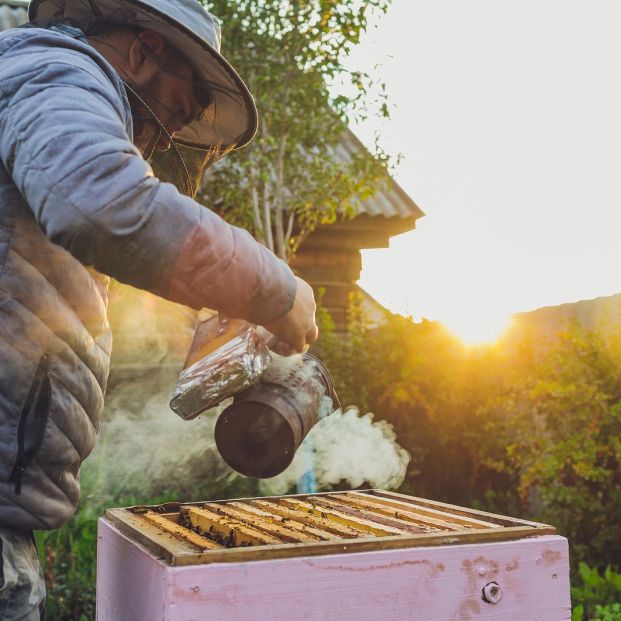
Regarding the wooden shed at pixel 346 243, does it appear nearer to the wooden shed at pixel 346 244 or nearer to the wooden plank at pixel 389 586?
the wooden shed at pixel 346 244

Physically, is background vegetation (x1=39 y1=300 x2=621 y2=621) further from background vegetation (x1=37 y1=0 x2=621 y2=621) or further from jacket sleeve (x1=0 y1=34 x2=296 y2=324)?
jacket sleeve (x1=0 y1=34 x2=296 y2=324)

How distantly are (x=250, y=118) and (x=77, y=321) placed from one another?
2.96ft

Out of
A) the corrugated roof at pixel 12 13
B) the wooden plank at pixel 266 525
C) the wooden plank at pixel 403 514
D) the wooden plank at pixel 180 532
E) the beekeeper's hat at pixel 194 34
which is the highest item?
the corrugated roof at pixel 12 13

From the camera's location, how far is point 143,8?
173cm

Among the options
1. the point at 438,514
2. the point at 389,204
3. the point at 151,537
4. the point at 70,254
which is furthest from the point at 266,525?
the point at 389,204

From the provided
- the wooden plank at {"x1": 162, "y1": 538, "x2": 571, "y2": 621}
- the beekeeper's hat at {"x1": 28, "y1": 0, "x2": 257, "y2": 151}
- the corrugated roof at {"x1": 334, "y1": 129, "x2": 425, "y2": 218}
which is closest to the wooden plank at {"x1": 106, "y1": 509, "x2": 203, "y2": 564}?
the wooden plank at {"x1": 162, "y1": 538, "x2": 571, "y2": 621}

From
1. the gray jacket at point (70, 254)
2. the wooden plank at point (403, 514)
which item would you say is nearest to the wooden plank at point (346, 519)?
the wooden plank at point (403, 514)

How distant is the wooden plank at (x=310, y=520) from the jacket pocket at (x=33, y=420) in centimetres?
75

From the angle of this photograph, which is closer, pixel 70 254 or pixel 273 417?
pixel 70 254

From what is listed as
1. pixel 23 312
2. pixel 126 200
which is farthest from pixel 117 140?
pixel 23 312

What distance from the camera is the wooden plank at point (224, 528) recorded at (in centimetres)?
180

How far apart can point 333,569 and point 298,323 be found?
1.78 ft

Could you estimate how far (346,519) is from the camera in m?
2.12

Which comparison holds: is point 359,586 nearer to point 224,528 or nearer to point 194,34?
point 224,528
